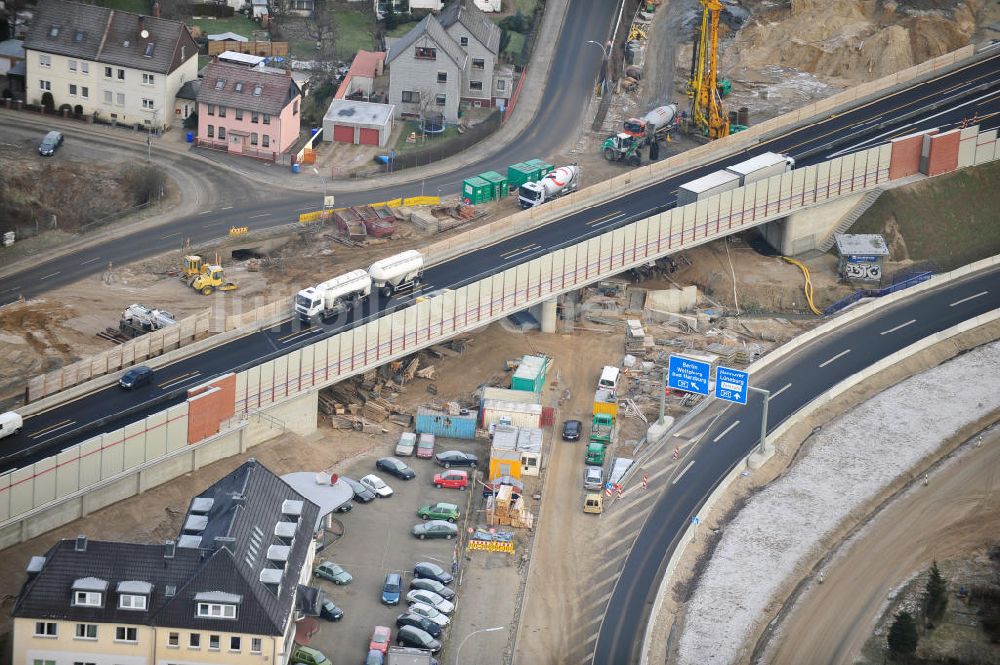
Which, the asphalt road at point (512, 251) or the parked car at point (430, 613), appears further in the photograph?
the asphalt road at point (512, 251)

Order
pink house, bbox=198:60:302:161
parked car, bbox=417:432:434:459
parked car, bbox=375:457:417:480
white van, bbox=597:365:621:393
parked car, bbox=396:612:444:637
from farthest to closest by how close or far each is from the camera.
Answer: pink house, bbox=198:60:302:161
white van, bbox=597:365:621:393
parked car, bbox=417:432:434:459
parked car, bbox=375:457:417:480
parked car, bbox=396:612:444:637

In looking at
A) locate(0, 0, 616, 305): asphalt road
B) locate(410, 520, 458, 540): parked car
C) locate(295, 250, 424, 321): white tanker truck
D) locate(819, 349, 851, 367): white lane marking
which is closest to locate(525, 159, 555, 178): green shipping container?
locate(0, 0, 616, 305): asphalt road

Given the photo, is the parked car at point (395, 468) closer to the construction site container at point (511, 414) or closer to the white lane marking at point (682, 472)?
the construction site container at point (511, 414)

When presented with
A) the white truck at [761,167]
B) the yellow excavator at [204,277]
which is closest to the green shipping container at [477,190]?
the white truck at [761,167]

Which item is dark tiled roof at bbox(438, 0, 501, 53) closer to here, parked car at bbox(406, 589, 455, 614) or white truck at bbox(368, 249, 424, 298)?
white truck at bbox(368, 249, 424, 298)

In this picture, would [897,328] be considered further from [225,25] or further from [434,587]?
[225,25]
